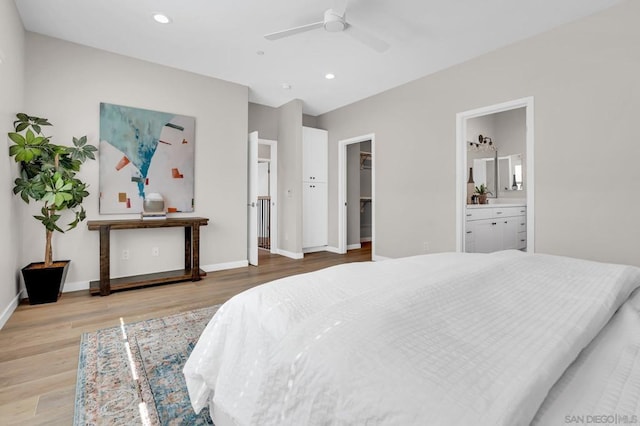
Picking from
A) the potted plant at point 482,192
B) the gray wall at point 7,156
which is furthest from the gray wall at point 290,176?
the gray wall at point 7,156

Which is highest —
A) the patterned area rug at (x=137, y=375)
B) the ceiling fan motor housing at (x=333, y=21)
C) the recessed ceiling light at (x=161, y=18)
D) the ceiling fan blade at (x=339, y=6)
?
the recessed ceiling light at (x=161, y=18)

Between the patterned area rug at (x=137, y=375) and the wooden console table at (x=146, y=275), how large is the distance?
1058 millimetres

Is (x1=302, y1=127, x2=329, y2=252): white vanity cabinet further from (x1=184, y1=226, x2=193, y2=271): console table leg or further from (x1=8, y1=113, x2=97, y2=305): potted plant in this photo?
(x1=8, y1=113, x2=97, y2=305): potted plant

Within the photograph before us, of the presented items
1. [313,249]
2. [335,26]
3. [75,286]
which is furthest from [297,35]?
[313,249]

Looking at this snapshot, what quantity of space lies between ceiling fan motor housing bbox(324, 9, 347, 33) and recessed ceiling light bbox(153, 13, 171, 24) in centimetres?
147

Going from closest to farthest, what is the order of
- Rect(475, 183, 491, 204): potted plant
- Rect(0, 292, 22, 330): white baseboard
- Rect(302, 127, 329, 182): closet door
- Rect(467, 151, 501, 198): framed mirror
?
Rect(0, 292, 22, 330): white baseboard
Rect(475, 183, 491, 204): potted plant
Rect(467, 151, 501, 198): framed mirror
Rect(302, 127, 329, 182): closet door

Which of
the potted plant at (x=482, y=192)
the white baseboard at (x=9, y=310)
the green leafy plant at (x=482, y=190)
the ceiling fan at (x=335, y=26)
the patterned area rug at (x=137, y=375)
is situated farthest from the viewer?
the green leafy plant at (x=482, y=190)

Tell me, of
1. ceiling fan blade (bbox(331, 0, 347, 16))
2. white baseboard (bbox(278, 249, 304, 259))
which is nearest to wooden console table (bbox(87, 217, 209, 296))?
white baseboard (bbox(278, 249, 304, 259))

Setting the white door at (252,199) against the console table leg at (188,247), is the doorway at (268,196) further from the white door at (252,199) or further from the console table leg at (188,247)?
the console table leg at (188,247)

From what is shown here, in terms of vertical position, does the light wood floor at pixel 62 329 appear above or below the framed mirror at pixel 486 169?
below

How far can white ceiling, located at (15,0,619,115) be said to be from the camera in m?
2.68

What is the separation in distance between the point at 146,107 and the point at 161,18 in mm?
1187

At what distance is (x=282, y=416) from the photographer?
28.9 inches

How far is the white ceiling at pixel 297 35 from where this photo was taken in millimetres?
2680
